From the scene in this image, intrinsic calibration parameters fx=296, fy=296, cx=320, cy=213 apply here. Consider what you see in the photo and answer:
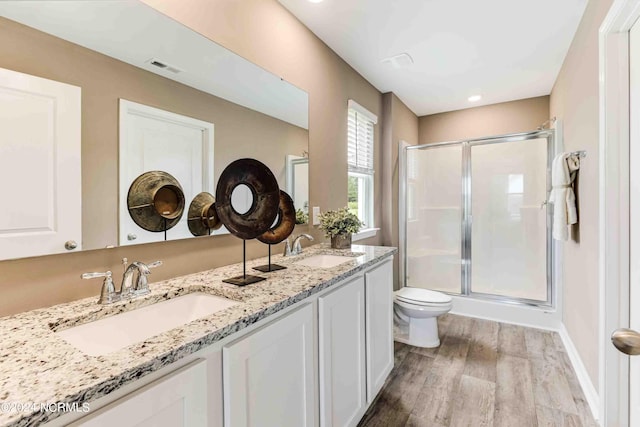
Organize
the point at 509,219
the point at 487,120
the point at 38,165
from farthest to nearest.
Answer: the point at 487,120 < the point at 509,219 < the point at 38,165

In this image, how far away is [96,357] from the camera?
667 mm

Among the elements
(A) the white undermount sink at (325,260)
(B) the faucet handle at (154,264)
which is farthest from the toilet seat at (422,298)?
(B) the faucet handle at (154,264)

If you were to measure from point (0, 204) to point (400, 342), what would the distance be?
274cm

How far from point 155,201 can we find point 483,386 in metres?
2.34

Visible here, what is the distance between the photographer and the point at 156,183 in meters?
1.25

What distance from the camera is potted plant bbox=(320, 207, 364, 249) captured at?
215cm

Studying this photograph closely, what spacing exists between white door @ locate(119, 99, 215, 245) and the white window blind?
1.58 metres

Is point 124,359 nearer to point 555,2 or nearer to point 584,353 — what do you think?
point 584,353

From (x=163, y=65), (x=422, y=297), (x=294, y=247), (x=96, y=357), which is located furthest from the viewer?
(x=422, y=297)

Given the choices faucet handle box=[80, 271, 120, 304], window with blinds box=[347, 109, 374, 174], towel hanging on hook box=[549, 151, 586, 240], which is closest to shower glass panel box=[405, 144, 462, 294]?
window with blinds box=[347, 109, 374, 174]

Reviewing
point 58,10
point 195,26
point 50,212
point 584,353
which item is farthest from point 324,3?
point 584,353

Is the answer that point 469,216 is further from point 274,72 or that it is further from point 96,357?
point 96,357

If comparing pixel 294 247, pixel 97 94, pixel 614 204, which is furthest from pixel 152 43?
pixel 614 204

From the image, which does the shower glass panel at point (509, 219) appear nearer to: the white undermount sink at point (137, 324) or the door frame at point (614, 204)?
the door frame at point (614, 204)
